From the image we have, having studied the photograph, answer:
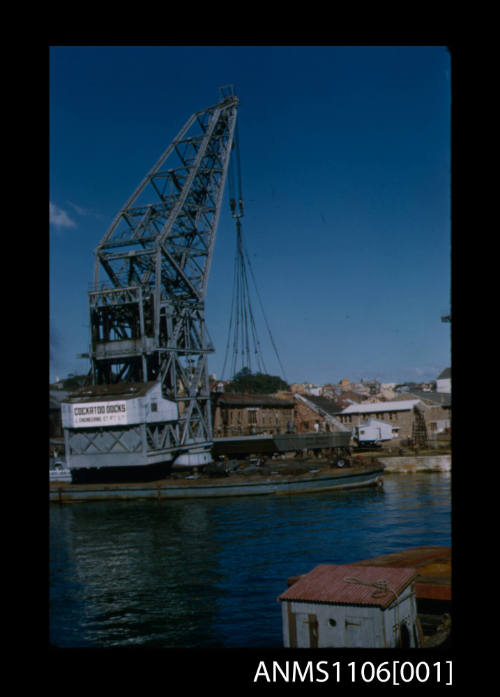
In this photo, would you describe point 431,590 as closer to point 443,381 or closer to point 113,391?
point 113,391

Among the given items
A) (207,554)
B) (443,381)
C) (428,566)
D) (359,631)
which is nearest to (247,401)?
(207,554)

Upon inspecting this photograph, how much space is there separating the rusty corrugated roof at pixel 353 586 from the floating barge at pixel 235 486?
2766 centimetres

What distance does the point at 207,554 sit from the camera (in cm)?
1989

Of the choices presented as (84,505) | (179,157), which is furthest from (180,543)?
(179,157)

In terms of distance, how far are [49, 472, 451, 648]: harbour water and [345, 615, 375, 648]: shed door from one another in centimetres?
554

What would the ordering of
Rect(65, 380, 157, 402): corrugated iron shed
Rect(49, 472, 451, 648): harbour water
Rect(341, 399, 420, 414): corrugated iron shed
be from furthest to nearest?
Rect(341, 399, 420, 414): corrugated iron shed, Rect(65, 380, 157, 402): corrugated iron shed, Rect(49, 472, 451, 648): harbour water

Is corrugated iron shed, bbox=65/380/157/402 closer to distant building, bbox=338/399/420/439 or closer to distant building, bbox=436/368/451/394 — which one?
distant building, bbox=338/399/420/439

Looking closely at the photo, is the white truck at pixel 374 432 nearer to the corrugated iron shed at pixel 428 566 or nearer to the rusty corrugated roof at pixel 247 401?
the rusty corrugated roof at pixel 247 401

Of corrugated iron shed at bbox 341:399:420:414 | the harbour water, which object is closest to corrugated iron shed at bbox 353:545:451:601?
the harbour water

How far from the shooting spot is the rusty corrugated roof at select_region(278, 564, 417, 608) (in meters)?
6.27

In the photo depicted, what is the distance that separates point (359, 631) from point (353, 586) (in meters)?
0.47
